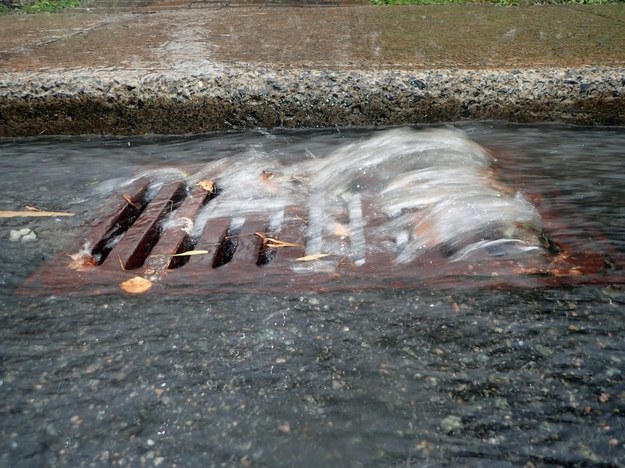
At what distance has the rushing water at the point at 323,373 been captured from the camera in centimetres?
106

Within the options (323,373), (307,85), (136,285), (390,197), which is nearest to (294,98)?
(307,85)

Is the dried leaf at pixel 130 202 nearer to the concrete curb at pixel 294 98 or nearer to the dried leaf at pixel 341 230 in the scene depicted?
the concrete curb at pixel 294 98

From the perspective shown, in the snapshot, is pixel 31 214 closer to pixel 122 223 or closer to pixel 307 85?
pixel 122 223

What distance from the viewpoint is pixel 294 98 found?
2.47 m

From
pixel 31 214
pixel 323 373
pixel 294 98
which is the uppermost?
pixel 294 98

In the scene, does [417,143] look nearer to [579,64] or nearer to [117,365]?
[579,64]


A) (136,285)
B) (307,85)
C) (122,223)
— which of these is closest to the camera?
Result: (136,285)

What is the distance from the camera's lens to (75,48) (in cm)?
292

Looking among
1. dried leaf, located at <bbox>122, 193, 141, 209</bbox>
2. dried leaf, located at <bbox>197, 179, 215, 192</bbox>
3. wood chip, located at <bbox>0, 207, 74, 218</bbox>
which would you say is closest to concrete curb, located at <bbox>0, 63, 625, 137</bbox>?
dried leaf, located at <bbox>197, 179, 215, 192</bbox>

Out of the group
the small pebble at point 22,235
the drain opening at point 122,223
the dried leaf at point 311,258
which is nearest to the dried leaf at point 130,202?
the drain opening at point 122,223

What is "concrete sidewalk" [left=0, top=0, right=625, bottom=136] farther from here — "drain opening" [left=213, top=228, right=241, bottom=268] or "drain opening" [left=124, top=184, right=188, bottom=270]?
"drain opening" [left=213, top=228, right=241, bottom=268]

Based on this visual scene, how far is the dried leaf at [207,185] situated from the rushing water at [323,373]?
1.56 ft

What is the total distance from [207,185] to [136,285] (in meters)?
0.66

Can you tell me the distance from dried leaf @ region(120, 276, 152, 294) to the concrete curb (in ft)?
3.70
